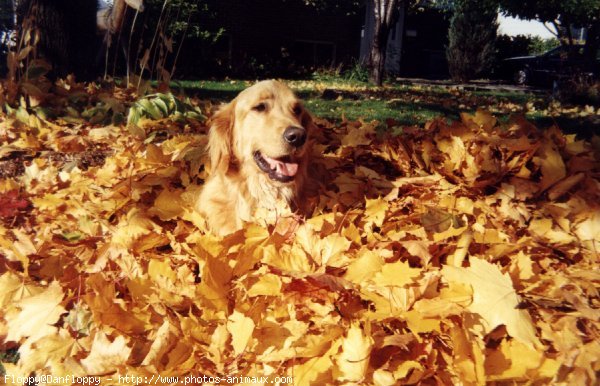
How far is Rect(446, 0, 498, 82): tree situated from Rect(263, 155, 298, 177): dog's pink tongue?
73.3 ft

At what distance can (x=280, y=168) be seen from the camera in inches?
108

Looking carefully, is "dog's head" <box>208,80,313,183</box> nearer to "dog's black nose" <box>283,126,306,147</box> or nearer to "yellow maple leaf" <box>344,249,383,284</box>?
"dog's black nose" <box>283,126,306,147</box>

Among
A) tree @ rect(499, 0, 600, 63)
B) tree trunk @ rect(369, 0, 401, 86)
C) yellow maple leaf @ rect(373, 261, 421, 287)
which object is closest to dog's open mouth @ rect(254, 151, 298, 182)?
yellow maple leaf @ rect(373, 261, 421, 287)

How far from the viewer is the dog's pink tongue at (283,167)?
2752 millimetres

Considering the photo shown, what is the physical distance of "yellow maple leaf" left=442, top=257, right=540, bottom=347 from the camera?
1.57 meters

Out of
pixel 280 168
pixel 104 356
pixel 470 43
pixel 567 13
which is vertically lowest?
pixel 104 356

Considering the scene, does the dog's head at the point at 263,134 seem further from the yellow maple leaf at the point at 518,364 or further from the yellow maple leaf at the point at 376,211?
the yellow maple leaf at the point at 518,364

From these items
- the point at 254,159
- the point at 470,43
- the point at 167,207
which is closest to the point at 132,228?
the point at 167,207

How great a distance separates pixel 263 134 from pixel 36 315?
1.51 m

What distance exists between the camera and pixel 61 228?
9.21 feet

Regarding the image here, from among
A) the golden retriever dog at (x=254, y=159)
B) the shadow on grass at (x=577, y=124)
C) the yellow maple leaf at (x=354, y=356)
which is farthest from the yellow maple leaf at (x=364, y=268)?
the shadow on grass at (x=577, y=124)

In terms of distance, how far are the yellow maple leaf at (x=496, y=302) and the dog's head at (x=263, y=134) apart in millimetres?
1296

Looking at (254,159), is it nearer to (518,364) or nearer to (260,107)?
(260,107)

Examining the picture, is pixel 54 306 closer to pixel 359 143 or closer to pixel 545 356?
pixel 545 356
